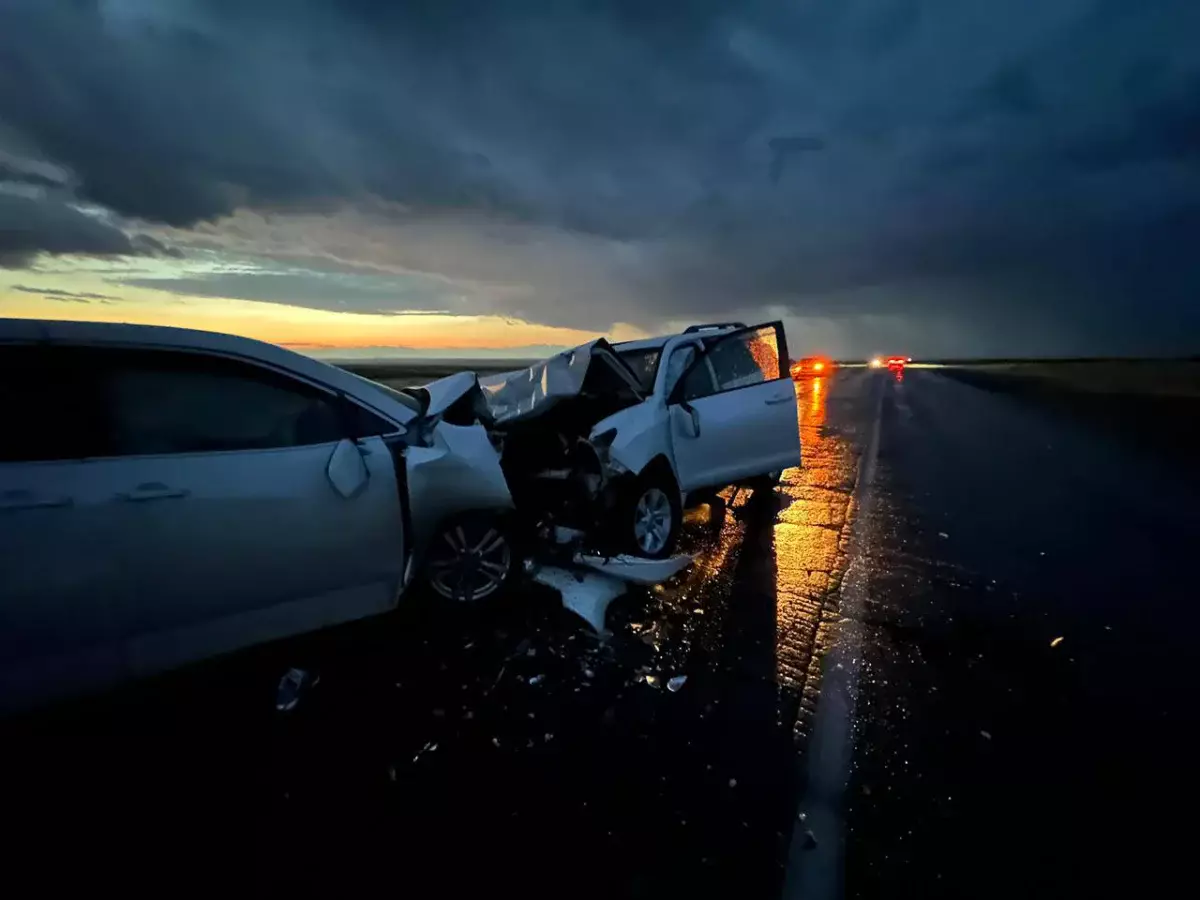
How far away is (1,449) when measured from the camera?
2.38 m

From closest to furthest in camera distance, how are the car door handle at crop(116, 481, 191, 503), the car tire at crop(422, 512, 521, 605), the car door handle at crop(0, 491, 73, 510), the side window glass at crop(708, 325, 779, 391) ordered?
the car door handle at crop(0, 491, 73, 510) → the car door handle at crop(116, 481, 191, 503) → the car tire at crop(422, 512, 521, 605) → the side window glass at crop(708, 325, 779, 391)

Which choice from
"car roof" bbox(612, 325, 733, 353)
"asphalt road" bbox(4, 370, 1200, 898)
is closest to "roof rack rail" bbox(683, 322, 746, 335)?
"car roof" bbox(612, 325, 733, 353)

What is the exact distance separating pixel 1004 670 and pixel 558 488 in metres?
3.28

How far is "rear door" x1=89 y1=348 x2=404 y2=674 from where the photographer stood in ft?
8.54

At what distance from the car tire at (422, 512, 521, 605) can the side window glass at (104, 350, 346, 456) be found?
3.38 feet

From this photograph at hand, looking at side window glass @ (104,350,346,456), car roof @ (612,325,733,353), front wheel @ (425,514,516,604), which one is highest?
car roof @ (612,325,733,353)

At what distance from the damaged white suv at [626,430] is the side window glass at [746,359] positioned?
2cm

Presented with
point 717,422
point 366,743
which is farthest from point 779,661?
point 717,422

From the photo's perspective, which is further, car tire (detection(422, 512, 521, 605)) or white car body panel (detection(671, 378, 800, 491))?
white car body panel (detection(671, 378, 800, 491))

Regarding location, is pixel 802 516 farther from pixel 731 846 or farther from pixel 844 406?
pixel 844 406

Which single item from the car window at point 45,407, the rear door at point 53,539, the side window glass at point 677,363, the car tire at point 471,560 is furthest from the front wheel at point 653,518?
the car window at point 45,407

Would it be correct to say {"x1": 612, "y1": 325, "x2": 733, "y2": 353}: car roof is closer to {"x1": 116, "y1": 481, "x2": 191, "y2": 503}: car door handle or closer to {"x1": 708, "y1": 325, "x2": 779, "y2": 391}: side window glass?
{"x1": 708, "y1": 325, "x2": 779, "y2": 391}: side window glass

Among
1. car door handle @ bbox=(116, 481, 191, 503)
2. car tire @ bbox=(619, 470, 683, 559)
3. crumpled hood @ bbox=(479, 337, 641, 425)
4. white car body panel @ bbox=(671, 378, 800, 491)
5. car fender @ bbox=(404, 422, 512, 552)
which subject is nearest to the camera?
car door handle @ bbox=(116, 481, 191, 503)

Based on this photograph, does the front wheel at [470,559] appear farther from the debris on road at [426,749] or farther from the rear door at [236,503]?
the debris on road at [426,749]
